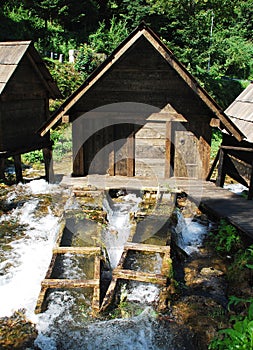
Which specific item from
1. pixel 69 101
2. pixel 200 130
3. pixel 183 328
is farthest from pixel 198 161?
pixel 183 328

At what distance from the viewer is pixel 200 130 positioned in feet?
33.7

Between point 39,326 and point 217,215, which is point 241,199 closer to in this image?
point 217,215

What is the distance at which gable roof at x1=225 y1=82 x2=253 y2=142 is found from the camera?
10.1 m

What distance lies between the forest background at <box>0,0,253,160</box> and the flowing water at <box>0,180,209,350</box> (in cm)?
1424

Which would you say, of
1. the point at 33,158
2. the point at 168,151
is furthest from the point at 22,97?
the point at 33,158

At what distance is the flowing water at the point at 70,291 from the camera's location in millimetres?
5152

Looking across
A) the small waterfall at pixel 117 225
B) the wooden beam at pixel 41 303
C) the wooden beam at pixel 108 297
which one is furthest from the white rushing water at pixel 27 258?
the small waterfall at pixel 117 225

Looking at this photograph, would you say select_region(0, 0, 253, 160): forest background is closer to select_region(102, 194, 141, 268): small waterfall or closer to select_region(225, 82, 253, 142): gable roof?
select_region(225, 82, 253, 142): gable roof

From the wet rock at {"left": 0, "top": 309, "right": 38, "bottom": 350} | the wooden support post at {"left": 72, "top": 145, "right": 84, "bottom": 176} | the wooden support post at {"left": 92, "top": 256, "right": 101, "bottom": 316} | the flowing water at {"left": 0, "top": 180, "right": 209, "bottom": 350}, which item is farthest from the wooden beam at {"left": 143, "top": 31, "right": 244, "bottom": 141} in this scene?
the wet rock at {"left": 0, "top": 309, "right": 38, "bottom": 350}

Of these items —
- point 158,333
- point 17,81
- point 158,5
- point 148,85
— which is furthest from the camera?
point 158,5

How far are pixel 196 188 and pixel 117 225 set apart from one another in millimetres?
2900

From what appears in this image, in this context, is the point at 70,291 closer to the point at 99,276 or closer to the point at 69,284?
the point at 69,284

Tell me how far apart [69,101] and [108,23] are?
2659cm

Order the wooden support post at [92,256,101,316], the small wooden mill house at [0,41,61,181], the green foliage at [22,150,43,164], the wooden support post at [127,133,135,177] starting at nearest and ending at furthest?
the wooden support post at [92,256,101,316], the wooden support post at [127,133,135,177], the small wooden mill house at [0,41,61,181], the green foliage at [22,150,43,164]
